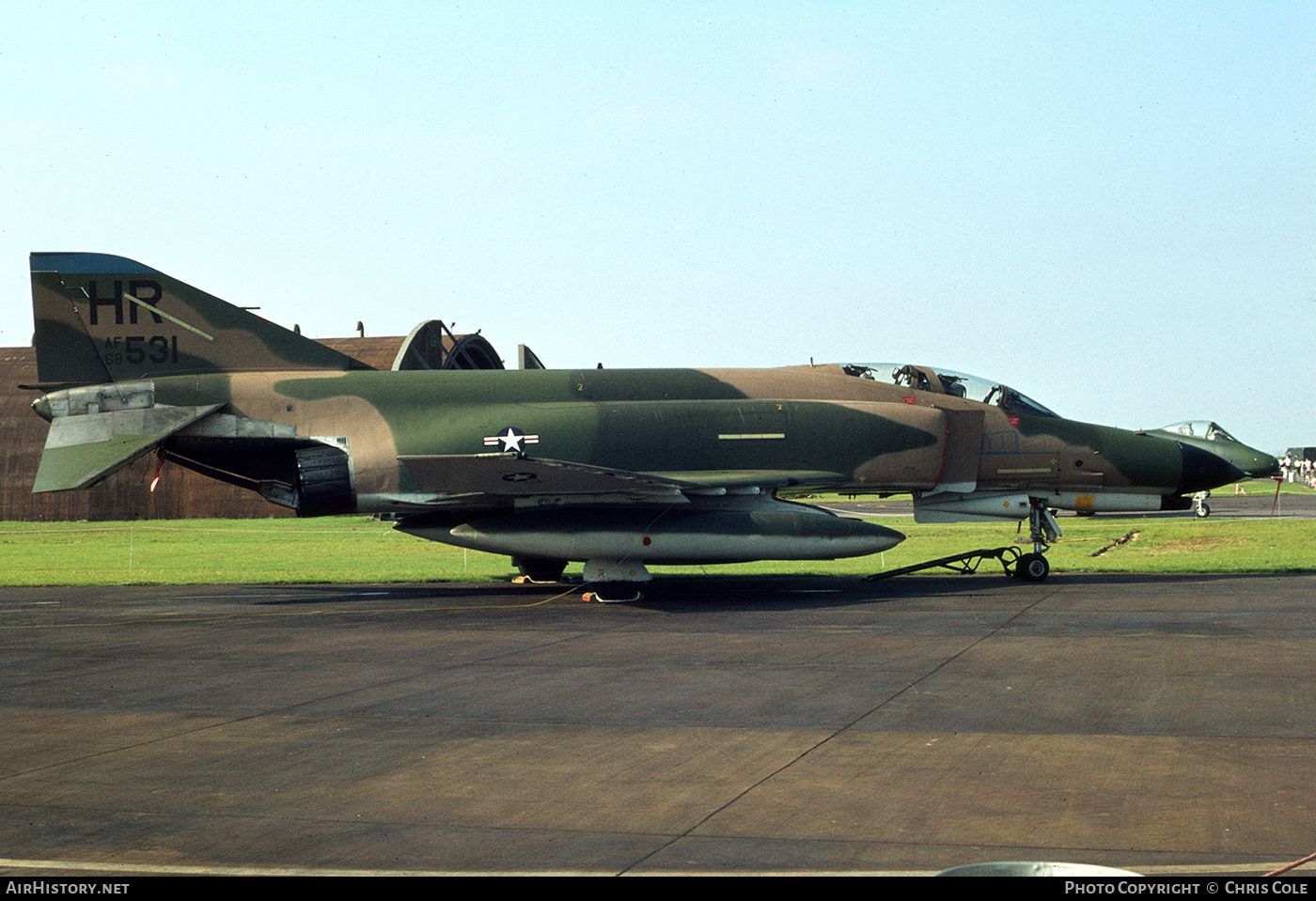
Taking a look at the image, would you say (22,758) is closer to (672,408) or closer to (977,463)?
(672,408)

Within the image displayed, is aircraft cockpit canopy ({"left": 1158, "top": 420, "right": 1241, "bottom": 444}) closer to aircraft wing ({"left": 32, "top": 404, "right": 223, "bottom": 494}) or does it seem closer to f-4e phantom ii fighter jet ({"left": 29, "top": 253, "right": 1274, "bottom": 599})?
f-4e phantom ii fighter jet ({"left": 29, "top": 253, "right": 1274, "bottom": 599})

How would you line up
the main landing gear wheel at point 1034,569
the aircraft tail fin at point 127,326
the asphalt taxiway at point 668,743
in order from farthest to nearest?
the main landing gear wheel at point 1034,569, the aircraft tail fin at point 127,326, the asphalt taxiway at point 668,743

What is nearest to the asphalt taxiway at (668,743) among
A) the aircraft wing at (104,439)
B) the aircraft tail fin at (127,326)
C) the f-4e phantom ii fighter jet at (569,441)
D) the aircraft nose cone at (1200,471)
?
the f-4e phantom ii fighter jet at (569,441)

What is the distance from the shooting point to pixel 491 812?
5.96 meters

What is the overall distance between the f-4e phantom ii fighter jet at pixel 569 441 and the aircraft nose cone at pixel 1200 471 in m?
0.03

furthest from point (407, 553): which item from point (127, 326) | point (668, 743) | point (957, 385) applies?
point (668, 743)

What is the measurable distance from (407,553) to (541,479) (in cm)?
1226

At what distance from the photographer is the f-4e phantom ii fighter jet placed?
56.5 ft

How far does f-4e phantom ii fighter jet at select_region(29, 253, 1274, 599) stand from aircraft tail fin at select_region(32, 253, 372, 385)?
33 millimetres

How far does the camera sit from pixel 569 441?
18312mm

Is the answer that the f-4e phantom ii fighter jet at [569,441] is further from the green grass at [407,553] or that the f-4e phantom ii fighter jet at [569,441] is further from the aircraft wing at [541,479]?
the green grass at [407,553]

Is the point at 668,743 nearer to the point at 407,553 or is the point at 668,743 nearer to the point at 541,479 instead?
the point at 541,479

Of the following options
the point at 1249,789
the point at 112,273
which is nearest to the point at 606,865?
the point at 1249,789

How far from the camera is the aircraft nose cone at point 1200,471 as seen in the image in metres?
19.3
